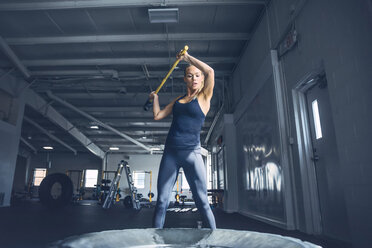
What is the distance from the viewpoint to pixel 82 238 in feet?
1.59

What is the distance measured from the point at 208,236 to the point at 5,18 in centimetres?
586

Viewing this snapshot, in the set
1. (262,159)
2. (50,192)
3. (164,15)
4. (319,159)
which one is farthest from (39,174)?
(319,159)

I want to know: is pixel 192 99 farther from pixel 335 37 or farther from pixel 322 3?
pixel 322 3

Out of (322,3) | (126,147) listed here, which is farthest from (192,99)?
(126,147)

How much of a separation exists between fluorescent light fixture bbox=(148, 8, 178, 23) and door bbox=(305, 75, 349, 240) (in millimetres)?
2431

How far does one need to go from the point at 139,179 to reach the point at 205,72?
15.0m

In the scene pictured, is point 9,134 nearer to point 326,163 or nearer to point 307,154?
point 307,154

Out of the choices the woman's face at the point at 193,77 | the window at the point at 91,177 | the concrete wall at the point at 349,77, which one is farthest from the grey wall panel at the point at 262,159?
the window at the point at 91,177

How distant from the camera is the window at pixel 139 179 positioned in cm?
1570

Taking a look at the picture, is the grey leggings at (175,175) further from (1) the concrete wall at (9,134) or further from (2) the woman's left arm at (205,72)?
(1) the concrete wall at (9,134)

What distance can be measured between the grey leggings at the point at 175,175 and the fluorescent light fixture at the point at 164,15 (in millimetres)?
3227

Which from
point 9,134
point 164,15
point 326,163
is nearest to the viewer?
point 326,163

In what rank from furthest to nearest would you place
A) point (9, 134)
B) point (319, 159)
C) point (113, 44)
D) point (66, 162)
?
1. point (66, 162)
2. point (9, 134)
3. point (113, 44)
4. point (319, 159)

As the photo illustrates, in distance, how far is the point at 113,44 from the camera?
221 inches
